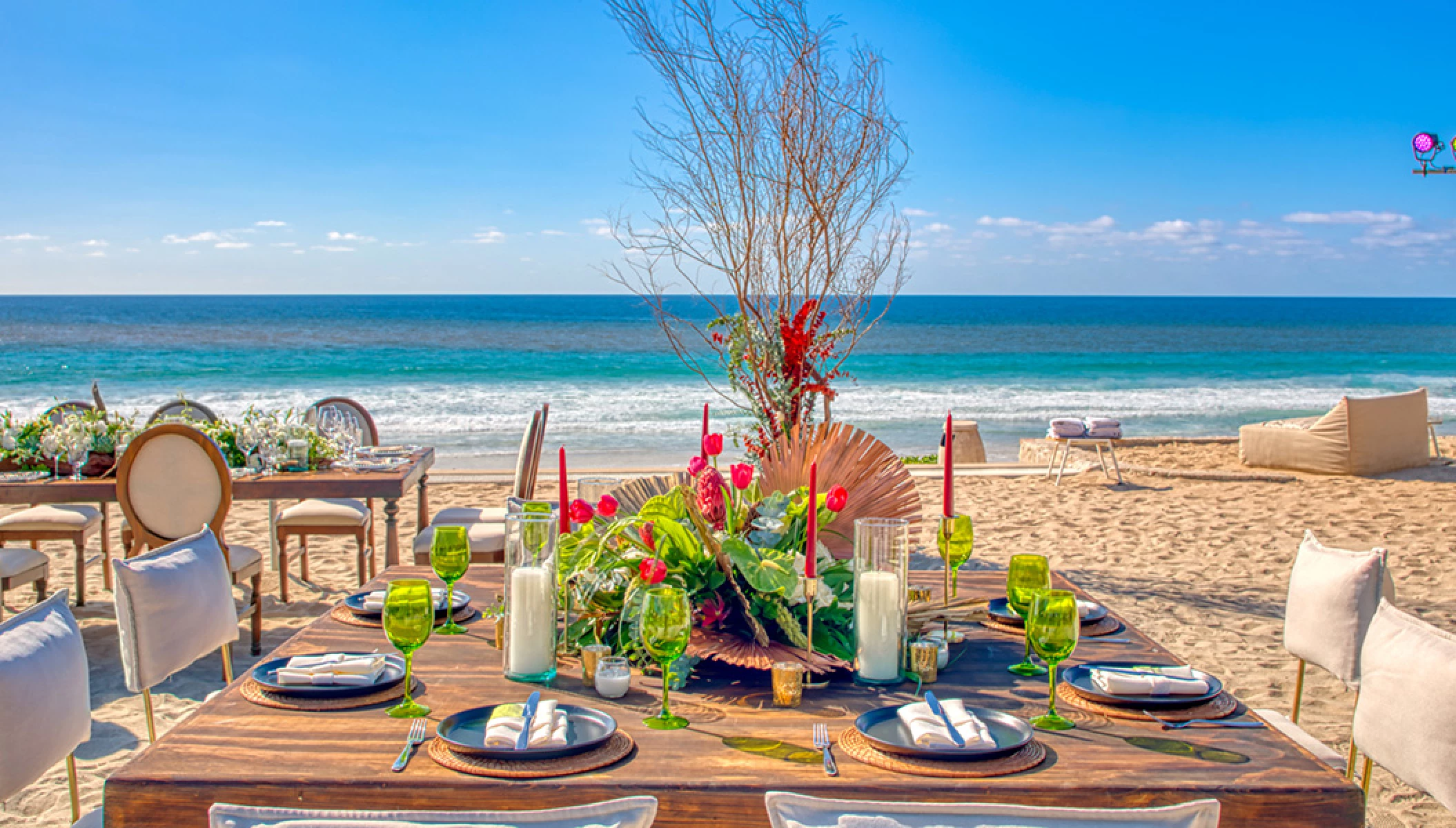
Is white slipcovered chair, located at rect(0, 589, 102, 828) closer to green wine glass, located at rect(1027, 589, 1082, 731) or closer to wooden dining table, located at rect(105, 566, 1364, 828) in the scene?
wooden dining table, located at rect(105, 566, 1364, 828)

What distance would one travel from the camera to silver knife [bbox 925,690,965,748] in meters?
1.34

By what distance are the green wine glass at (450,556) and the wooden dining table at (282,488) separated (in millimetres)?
2243

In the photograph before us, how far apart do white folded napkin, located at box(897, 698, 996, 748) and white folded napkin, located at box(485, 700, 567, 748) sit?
48 cm

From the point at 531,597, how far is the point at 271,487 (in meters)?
2.88

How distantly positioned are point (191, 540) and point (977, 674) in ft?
5.97

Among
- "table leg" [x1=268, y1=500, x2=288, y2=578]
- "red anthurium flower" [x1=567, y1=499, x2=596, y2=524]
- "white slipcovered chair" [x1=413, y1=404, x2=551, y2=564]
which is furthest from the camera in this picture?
"table leg" [x1=268, y1=500, x2=288, y2=578]

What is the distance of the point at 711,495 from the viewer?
5.44ft

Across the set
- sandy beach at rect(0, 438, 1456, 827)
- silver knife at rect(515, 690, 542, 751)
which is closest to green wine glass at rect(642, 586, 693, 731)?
silver knife at rect(515, 690, 542, 751)

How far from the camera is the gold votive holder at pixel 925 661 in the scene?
166 cm

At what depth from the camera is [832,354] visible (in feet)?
14.6

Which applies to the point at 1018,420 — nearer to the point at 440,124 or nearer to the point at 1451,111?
the point at 1451,111

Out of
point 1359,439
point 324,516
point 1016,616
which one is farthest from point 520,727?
point 1359,439

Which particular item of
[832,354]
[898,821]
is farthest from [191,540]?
[832,354]

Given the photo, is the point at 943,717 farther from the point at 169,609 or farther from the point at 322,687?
the point at 169,609
